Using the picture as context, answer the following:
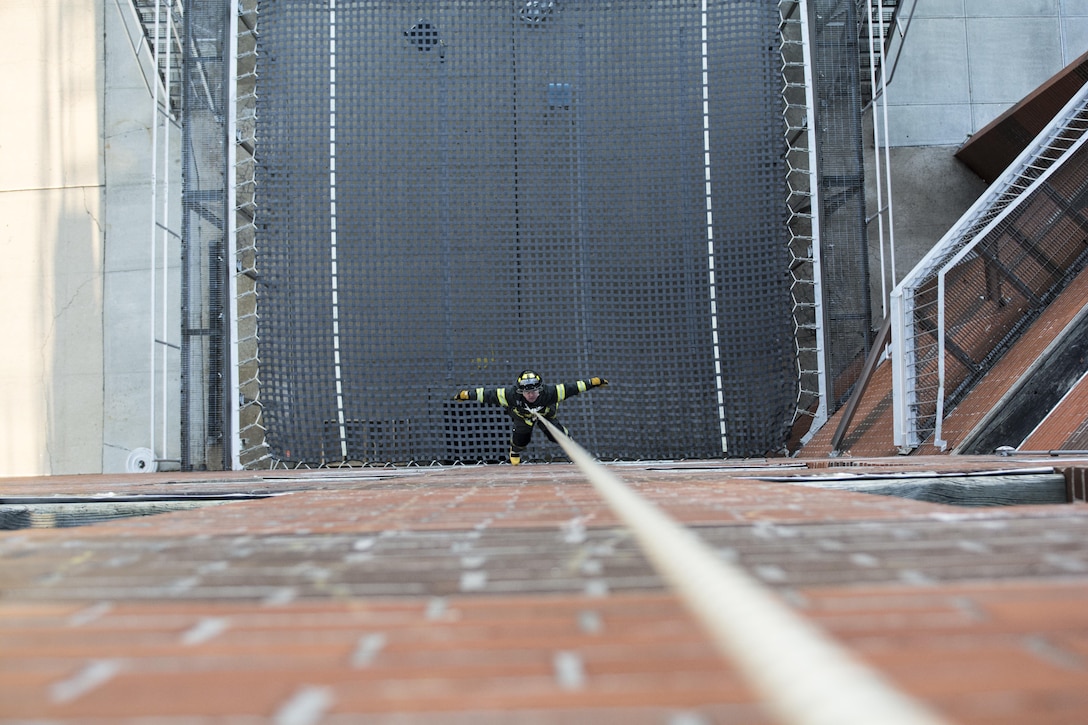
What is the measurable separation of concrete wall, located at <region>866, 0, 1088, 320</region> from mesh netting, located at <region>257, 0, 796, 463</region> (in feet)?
7.48

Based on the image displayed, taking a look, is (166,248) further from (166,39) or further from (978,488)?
(978,488)

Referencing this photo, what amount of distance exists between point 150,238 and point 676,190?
5.98 metres

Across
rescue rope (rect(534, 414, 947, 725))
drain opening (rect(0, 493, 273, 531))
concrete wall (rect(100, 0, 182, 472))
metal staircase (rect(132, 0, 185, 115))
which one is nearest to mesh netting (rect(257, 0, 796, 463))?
metal staircase (rect(132, 0, 185, 115))

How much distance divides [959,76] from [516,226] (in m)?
5.70

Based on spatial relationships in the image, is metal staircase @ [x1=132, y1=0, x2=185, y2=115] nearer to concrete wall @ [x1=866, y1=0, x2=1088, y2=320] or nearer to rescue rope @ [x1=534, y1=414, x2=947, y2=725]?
concrete wall @ [x1=866, y1=0, x2=1088, y2=320]

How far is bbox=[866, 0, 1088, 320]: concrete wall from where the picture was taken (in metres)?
9.30

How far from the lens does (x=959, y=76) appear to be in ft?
30.9

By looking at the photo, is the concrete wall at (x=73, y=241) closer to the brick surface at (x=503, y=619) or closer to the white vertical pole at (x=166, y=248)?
the white vertical pole at (x=166, y=248)

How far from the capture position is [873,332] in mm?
8773

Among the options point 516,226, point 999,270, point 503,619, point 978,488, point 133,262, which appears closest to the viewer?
point 503,619

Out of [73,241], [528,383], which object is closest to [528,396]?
[528,383]

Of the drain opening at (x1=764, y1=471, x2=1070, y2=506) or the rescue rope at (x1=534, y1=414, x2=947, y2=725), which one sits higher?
the rescue rope at (x1=534, y1=414, x2=947, y2=725)

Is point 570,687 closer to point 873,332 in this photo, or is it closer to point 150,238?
point 873,332

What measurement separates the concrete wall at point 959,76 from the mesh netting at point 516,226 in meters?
2.28
